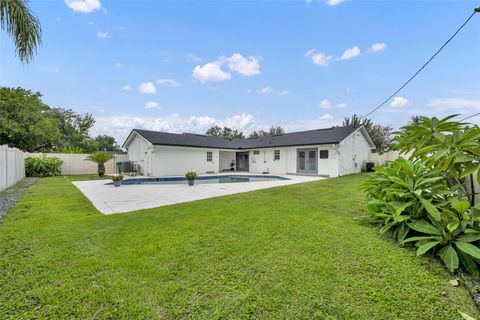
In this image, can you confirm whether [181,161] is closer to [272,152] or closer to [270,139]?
[272,152]

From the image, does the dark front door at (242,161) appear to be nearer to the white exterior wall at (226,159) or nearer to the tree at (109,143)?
the white exterior wall at (226,159)

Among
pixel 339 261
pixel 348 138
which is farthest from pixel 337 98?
pixel 339 261

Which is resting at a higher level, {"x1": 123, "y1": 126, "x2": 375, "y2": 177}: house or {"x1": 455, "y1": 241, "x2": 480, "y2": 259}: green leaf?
{"x1": 123, "y1": 126, "x2": 375, "y2": 177}: house

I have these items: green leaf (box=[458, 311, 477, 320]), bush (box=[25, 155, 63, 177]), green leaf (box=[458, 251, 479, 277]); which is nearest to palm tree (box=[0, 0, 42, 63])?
green leaf (box=[458, 311, 477, 320])

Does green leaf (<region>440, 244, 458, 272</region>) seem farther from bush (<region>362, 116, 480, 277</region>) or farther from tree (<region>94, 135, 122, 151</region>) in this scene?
tree (<region>94, 135, 122, 151</region>)

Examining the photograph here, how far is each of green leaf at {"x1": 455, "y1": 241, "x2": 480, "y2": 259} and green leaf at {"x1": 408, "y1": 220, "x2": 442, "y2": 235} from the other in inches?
9.2

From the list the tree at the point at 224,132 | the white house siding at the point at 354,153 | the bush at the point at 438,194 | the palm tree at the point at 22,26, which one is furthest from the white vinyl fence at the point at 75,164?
the tree at the point at 224,132

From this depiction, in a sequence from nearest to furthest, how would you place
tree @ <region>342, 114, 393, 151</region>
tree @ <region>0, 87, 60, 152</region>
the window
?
tree @ <region>0, 87, 60, 152</region>, the window, tree @ <region>342, 114, 393, 151</region>

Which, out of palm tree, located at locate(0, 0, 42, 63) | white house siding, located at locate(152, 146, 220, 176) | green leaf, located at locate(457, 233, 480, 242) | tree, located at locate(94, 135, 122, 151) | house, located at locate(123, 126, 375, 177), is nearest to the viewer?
green leaf, located at locate(457, 233, 480, 242)

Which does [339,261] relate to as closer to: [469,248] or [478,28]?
[469,248]

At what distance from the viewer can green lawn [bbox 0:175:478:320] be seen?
7.21 ft

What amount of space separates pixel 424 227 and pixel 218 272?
2932mm

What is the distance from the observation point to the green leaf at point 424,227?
2991 millimetres

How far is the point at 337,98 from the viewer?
2033cm
